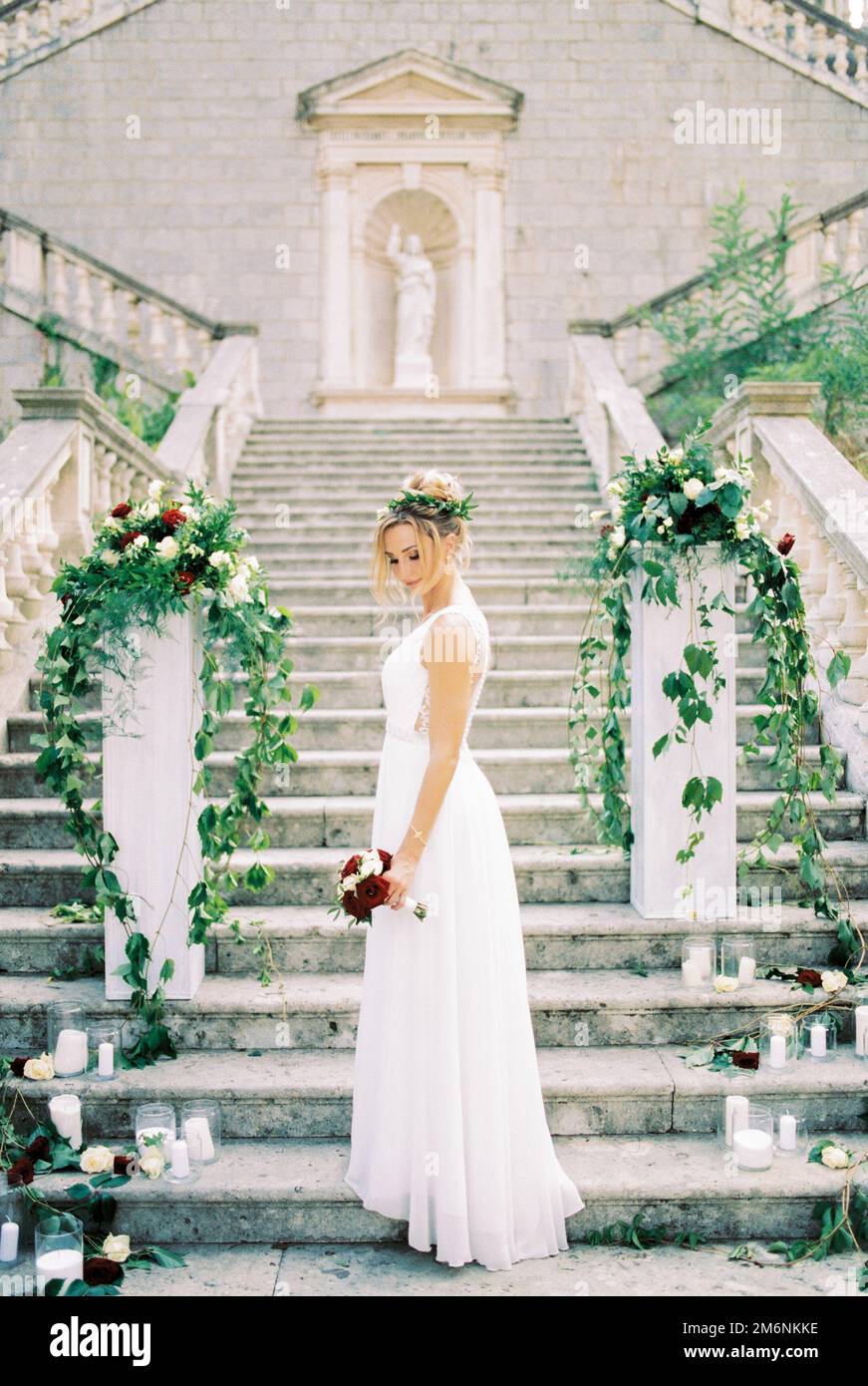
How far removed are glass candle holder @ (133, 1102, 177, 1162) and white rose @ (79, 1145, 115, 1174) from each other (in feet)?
0.28

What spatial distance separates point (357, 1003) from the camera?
3793 millimetres

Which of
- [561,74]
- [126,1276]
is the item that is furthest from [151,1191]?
[561,74]

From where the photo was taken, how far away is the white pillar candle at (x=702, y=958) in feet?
12.9

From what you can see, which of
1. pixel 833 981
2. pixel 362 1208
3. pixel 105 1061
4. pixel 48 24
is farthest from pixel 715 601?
pixel 48 24

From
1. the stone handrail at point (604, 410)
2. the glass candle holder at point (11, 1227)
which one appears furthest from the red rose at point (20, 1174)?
the stone handrail at point (604, 410)

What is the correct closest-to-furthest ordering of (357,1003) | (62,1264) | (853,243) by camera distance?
(62,1264) < (357,1003) < (853,243)

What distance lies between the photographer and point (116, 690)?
385 centimetres

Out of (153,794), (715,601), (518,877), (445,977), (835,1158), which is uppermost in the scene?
(715,601)

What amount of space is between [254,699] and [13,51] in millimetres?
11637

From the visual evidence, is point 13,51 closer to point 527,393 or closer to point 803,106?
point 527,393

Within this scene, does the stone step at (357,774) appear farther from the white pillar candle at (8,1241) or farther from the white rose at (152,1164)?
the white pillar candle at (8,1241)

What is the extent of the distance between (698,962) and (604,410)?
5583 mm

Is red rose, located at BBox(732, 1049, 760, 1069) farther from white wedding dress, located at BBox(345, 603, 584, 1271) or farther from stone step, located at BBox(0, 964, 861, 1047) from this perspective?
white wedding dress, located at BBox(345, 603, 584, 1271)

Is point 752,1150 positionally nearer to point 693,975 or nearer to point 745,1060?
point 745,1060
